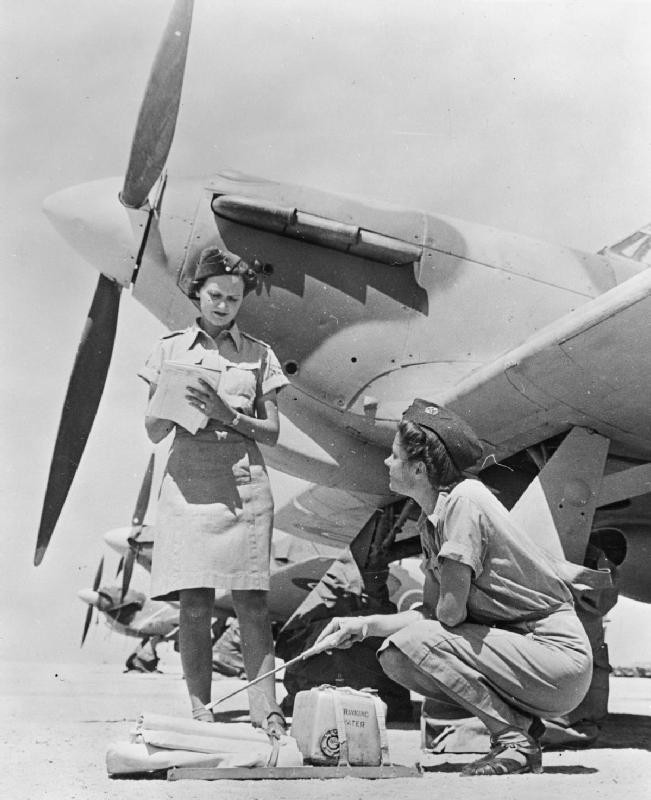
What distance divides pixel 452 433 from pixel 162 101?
3.04 meters

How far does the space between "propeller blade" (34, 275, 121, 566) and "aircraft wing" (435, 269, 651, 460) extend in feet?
6.20

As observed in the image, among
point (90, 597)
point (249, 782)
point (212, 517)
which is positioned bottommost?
point (249, 782)

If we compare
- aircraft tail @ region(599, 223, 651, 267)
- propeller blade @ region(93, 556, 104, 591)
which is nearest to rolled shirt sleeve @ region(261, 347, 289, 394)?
aircraft tail @ region(599, 223, 651, 267)

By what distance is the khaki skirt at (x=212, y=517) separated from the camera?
317 cm

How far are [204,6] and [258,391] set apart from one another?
2522 mm

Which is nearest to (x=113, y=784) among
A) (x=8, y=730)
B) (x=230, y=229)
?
(x=8, y=730)

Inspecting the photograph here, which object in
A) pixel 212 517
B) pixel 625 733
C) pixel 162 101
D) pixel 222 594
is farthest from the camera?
pixel 222 594

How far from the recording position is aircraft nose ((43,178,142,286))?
5113 millimetres

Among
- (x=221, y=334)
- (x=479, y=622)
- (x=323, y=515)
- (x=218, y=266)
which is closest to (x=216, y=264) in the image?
(x=218, y=266)

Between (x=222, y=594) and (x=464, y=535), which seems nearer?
(x=464, y=535)

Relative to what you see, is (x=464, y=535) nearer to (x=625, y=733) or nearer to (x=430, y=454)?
(x=430, y=454)

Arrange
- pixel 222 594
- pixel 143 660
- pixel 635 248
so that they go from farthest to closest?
pixel 143 660 → pixel 222 594 → pixel 635 248

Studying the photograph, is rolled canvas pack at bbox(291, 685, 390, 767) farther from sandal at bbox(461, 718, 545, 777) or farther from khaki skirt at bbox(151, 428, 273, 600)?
khaki skirt at bbox(151, 428, 273, 600)

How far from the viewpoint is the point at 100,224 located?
5.11 m
